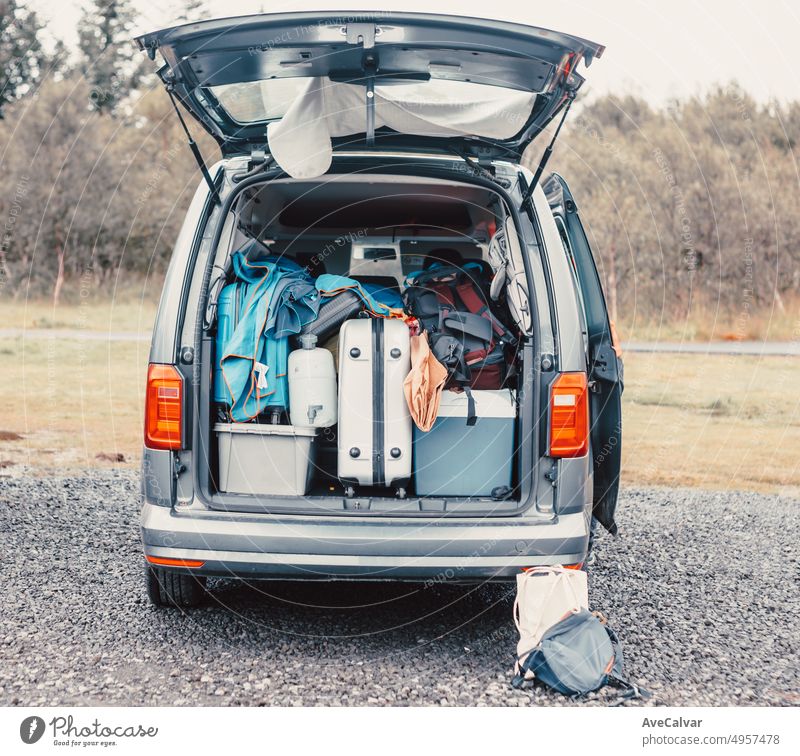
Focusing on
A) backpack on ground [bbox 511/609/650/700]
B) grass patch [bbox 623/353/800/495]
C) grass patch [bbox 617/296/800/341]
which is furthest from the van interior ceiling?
grass patch [bbox 617/296/800/341]

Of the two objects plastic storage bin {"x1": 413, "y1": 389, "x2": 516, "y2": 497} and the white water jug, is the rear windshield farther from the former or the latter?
plastic storage bin {"x1": 413, "y1": 389, "x2": 516, "y2": 497}

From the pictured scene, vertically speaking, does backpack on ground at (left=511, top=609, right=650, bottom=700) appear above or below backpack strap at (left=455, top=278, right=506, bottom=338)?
below

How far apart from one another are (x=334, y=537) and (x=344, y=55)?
1.69 meters

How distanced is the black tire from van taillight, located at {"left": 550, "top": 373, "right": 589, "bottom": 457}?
1634mm

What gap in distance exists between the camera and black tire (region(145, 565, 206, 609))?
13.5 feet

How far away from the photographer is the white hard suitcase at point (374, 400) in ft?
12.2

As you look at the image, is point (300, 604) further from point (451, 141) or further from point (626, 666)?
point (451, 141)

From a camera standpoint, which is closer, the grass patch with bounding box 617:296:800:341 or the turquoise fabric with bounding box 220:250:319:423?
the turquoise fabric with bounding box 220:250:319:423

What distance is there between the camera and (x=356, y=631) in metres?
4.14

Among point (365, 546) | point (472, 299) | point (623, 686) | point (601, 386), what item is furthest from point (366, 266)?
point (623, 686)

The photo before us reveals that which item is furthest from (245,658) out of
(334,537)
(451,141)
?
(451,141)

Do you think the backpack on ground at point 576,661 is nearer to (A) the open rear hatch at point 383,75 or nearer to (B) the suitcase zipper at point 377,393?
(B) the suitcase zipper at point 377,393

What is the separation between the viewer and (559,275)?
12.1 feet

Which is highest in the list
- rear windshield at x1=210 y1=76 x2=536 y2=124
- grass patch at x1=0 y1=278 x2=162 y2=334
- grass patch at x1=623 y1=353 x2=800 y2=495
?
rear windshield at x1=210 y1=76 x2=536 y2=124
